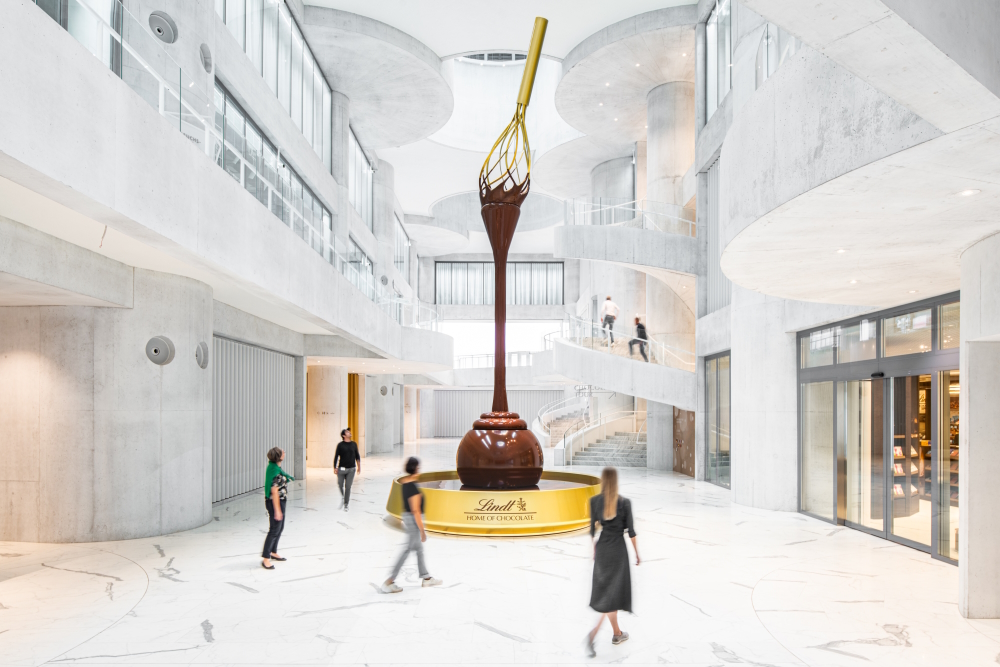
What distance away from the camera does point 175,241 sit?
792cm

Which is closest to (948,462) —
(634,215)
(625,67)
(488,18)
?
(634,215)

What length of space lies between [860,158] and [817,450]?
34.1ft

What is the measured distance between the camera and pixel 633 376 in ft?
71.3

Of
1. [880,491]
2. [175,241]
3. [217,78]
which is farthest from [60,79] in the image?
[880,491]

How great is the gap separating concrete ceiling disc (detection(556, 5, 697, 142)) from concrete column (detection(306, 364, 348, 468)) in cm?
1290

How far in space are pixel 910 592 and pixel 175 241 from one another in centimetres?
940

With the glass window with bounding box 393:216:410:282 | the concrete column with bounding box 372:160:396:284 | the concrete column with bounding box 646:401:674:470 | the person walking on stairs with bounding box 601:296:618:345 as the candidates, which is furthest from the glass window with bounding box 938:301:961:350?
the glass window with bounding box 393:216:410:282

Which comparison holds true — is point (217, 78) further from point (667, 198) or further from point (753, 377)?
point (667, 198)

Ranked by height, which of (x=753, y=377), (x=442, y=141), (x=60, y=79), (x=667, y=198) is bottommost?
(x=753, y=377)

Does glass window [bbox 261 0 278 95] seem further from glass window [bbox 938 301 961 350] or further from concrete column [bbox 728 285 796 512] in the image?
glass window [bbox 938 301 961 350]

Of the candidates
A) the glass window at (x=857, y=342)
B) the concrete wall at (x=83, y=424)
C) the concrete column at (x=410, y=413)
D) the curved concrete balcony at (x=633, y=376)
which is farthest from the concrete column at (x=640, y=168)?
the concrete column at (x=410, y=413)

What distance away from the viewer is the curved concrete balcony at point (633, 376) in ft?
69.7

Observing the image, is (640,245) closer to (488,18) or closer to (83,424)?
(488,18)

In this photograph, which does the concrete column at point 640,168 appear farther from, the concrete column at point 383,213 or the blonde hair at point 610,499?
A: the blonde hair at point 610,499
